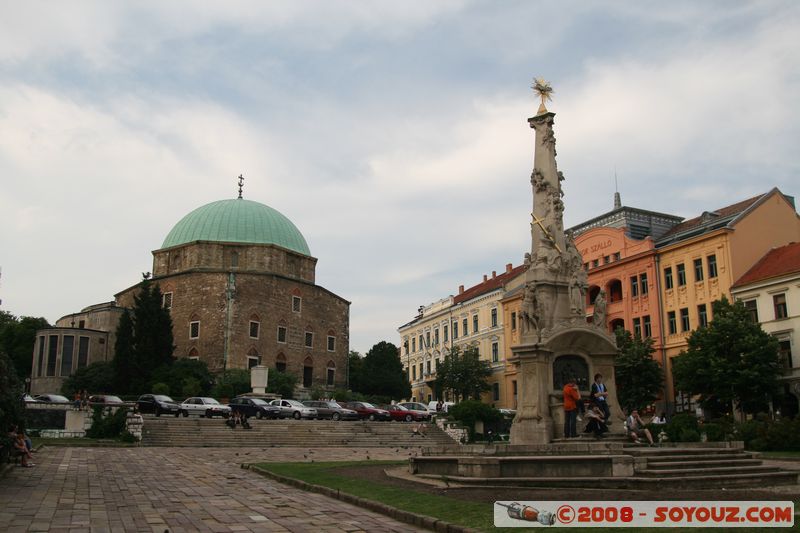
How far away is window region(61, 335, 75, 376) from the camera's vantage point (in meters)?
62.6

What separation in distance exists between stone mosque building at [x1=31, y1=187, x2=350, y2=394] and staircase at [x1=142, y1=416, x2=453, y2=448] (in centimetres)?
2316

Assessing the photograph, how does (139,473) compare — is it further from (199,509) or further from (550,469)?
(550,469)

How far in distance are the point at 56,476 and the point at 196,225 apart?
5535 cm

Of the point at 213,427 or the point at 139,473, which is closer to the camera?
the point at 139,473

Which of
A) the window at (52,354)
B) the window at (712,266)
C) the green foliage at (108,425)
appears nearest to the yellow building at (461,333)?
the window at (712,266)

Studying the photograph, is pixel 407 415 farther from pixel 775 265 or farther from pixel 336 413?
pixel 775 265

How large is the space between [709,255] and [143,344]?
42.1m

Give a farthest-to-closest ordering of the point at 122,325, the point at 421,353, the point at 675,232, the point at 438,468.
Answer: the point at 421,353
the point at 122,325
the point at 675,232
the point at 438,468

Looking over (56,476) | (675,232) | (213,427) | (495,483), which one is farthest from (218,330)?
(495,483)

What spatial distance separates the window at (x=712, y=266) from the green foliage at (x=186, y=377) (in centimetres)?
3559

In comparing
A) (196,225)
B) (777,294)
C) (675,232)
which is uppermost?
(196,225)

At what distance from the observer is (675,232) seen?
1991 inches

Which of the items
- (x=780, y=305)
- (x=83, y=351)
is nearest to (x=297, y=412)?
(x=780, y=305)

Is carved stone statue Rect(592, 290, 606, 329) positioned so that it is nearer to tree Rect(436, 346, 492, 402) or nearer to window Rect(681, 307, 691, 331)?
window Rect(681, 307, 691, 331)
